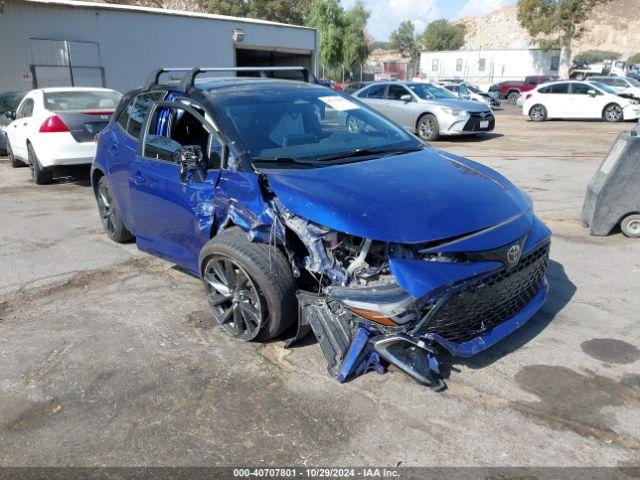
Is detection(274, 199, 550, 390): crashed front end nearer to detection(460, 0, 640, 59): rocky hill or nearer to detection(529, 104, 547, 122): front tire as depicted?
detection(529, 104, 547, 122): front tire

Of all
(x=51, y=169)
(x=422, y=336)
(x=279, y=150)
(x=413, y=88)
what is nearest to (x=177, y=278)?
(x=279, y=150)

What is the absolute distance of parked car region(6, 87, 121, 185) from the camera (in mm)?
8898

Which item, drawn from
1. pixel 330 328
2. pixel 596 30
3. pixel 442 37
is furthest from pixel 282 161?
pixel 596 30

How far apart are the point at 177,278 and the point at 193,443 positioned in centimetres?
249

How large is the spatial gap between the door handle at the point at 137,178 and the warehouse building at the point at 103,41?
17121mm

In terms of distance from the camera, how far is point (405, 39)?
114 meters

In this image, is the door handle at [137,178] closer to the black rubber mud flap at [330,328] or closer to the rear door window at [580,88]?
the black rubber mud flap at [330,328]

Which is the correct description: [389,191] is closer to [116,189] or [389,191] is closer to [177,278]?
[177,278]

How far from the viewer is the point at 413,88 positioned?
1572 centimetres

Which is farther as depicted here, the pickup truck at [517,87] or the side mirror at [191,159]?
the pickup truck at [517,87]

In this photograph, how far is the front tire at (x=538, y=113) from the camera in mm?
21688

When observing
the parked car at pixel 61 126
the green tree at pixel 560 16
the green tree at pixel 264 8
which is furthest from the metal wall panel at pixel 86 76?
the green tree at pixel 560 16

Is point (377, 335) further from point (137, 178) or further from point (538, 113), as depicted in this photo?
point (538, 113)

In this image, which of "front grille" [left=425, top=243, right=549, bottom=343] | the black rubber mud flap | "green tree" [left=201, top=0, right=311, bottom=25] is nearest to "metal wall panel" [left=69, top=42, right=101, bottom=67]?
the black rubber mud flap
